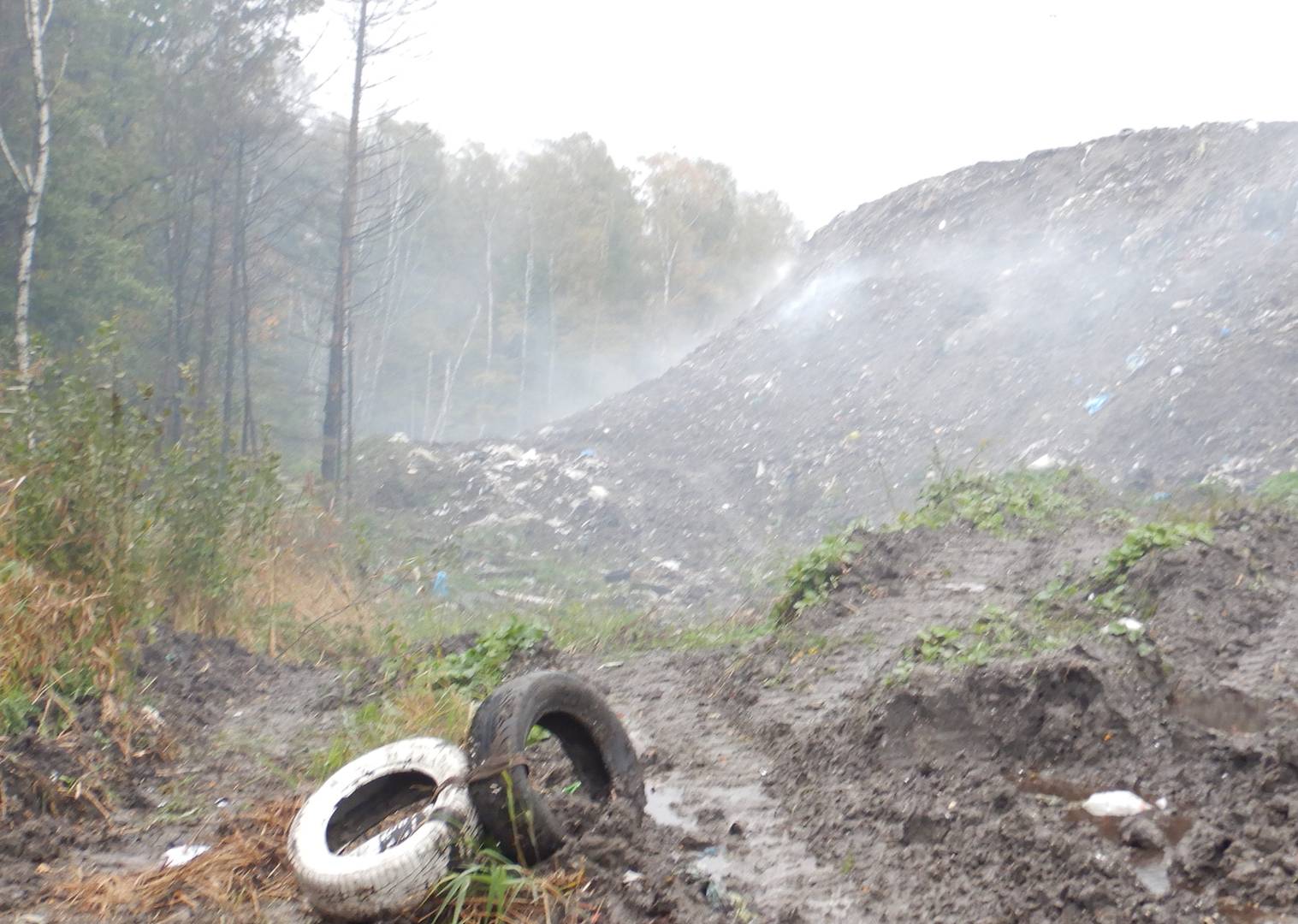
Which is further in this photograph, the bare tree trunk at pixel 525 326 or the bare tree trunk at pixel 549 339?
the bare tree trunk at pixel 525 326

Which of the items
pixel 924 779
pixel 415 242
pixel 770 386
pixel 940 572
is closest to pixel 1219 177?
pixel 770 386

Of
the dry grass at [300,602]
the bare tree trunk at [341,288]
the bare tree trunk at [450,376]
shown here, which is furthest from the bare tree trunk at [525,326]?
the dry grass at [300,602]

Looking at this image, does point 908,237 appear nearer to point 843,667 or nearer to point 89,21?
point 89,21

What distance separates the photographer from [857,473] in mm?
17109

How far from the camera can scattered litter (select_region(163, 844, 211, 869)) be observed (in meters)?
3.56

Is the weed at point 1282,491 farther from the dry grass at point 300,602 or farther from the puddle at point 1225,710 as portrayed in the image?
the dry grass at point 300,602

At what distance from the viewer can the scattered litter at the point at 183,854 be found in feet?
11.7

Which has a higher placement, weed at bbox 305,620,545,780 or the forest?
the forest

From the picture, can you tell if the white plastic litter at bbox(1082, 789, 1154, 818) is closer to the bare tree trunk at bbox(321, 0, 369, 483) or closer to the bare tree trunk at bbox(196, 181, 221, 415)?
the bare tree trunk at bbox(321, 0, 369, 483)

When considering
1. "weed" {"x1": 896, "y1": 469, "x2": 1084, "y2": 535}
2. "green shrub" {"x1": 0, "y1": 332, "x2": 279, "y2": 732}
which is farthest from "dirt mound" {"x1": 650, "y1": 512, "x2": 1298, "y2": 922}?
"green shrub" {"x1": 0, "y1": 332, "x2": 279, "y2": 732}

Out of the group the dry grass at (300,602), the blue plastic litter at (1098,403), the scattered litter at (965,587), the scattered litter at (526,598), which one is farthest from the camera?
the blue plastic litter at (1098,403)

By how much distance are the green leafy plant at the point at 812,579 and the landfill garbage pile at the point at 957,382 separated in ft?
12.8

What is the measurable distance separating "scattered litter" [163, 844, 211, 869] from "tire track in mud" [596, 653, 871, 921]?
61.7 inches

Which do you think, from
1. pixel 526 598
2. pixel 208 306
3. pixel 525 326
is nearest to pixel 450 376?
pixel 525 326
